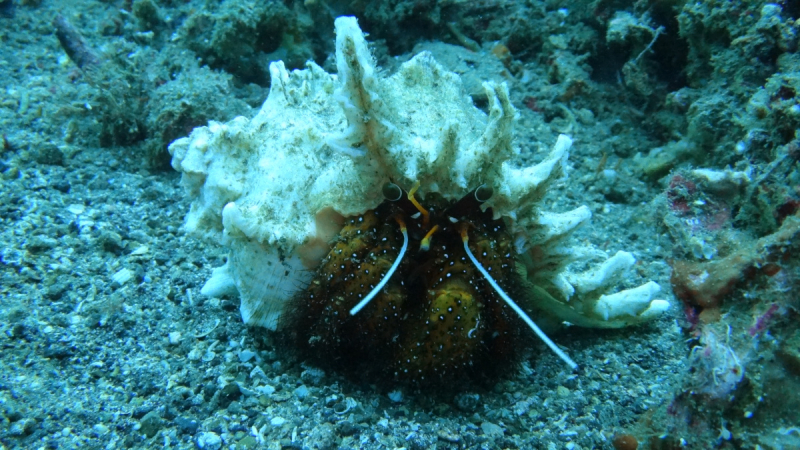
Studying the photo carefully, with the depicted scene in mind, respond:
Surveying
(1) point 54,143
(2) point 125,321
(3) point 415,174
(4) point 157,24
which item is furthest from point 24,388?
(4) point 157,24


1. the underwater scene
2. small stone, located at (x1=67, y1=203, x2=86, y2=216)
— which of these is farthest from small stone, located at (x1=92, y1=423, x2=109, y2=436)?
small stone, located at (x1=67, y1=203, x2=86, y2=216)

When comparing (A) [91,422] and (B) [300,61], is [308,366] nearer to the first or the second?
(A) [91,422]

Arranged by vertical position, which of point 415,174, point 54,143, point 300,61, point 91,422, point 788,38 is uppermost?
point 788,38

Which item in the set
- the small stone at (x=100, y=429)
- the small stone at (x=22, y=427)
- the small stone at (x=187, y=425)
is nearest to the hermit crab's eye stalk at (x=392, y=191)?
the small stone at (x=187, y=425)

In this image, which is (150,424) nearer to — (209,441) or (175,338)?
(209,441)

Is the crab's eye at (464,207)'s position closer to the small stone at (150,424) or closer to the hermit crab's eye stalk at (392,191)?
the hermit crab's eye stalk at (392,191)
